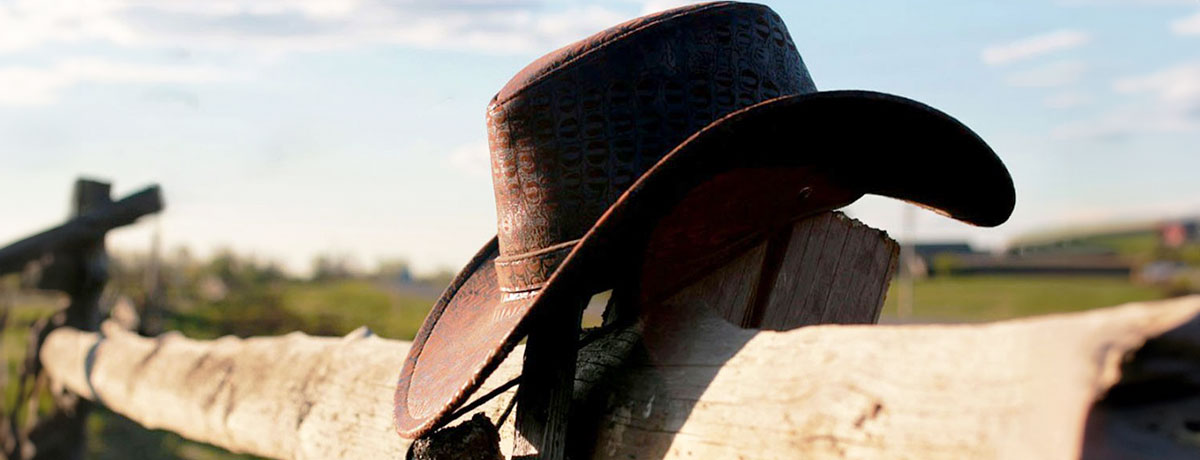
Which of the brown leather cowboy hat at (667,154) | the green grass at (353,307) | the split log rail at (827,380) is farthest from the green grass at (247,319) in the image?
the brown leather cowboy hat at (667,154)

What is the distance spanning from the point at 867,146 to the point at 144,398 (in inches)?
161

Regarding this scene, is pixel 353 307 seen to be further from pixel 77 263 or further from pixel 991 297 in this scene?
pixel 991 297

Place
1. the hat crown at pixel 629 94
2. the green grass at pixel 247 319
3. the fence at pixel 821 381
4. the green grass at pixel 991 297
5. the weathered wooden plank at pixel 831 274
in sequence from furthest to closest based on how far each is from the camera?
the green grass at pixel 991 297, the green grass at pixel 247 319, the weathered wooden plank at pixel 831 274, the hat crown at pixel 629 94, the fence at pixel 821 381

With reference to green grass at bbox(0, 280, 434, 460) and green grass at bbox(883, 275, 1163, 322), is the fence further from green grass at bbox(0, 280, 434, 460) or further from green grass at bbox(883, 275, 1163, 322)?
green grass at bbox(883, 275, 1163, 322)

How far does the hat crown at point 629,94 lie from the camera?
5.47 ft

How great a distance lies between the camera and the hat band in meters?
1.73

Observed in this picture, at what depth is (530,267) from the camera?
5.88 feet

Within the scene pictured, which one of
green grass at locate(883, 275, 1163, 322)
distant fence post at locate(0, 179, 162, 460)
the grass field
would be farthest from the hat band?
green grass at locate(883, 275, 1163, 322)

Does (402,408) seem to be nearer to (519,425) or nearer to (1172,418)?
(519,425)

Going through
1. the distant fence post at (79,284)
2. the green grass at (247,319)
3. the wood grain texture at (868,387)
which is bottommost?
the green grass at (247,319)

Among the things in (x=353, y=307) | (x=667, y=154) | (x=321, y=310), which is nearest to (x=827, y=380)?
(x=667, y=154)

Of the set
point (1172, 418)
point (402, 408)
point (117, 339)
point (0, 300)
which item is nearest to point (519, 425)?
point (402, 408)

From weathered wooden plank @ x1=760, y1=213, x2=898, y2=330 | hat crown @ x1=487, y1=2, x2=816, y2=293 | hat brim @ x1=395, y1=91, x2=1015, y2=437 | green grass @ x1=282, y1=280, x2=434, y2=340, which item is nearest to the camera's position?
hat brim @ x1=395, y1=91, x2=1015, y2=437

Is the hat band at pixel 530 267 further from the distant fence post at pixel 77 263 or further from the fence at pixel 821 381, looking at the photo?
the distant fence post at pixel 77 263
